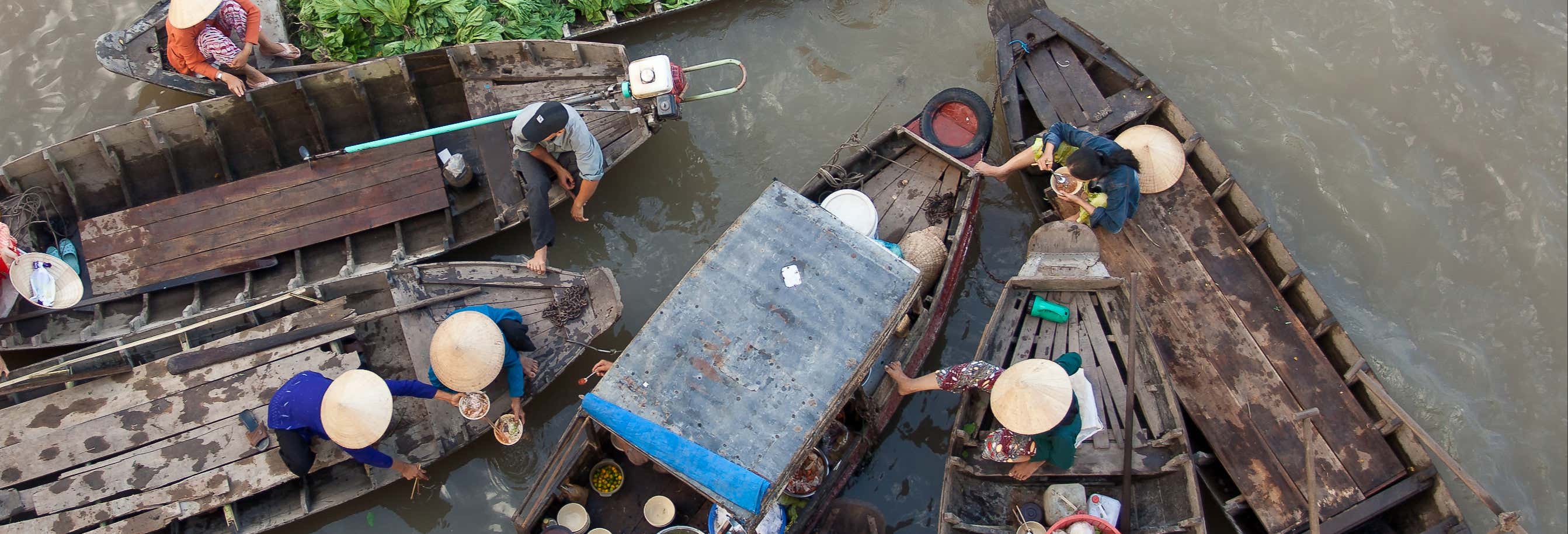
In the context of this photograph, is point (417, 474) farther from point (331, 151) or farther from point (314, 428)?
point (331, 151)

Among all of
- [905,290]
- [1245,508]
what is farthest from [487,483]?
[1245,508]

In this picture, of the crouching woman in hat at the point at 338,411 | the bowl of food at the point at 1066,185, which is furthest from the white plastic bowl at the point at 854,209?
the crouching woman in hat at the point at 338,411

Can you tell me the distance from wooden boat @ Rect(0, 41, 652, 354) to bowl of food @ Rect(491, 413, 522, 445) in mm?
1725

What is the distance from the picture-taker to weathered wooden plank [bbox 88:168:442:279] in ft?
23.5

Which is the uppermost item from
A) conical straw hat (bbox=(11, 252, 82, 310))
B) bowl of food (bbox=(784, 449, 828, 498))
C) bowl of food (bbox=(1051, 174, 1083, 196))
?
bowl of food (bbox=(1051, 174, 1083, 196))

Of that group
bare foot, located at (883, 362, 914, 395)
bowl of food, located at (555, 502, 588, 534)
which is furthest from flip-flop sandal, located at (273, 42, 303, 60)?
bare foot, located at (883, 362, 914, 395)

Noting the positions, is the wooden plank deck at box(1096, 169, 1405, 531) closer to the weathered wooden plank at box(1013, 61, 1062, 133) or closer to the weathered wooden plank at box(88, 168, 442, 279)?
the weathered wooden plank at box(1013, 61, 1062, 133)

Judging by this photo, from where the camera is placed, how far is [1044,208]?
7652 millimetres

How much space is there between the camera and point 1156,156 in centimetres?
680

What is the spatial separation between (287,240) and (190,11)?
6.93 ft

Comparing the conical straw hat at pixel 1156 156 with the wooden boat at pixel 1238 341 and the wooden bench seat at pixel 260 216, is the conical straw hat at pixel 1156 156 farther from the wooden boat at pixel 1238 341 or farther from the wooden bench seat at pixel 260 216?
the wooden bench seat at pixel 260 216

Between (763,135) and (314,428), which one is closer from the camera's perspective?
(314,428)

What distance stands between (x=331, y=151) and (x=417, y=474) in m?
3.10

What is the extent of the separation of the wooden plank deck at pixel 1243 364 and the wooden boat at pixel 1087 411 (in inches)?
19.2
